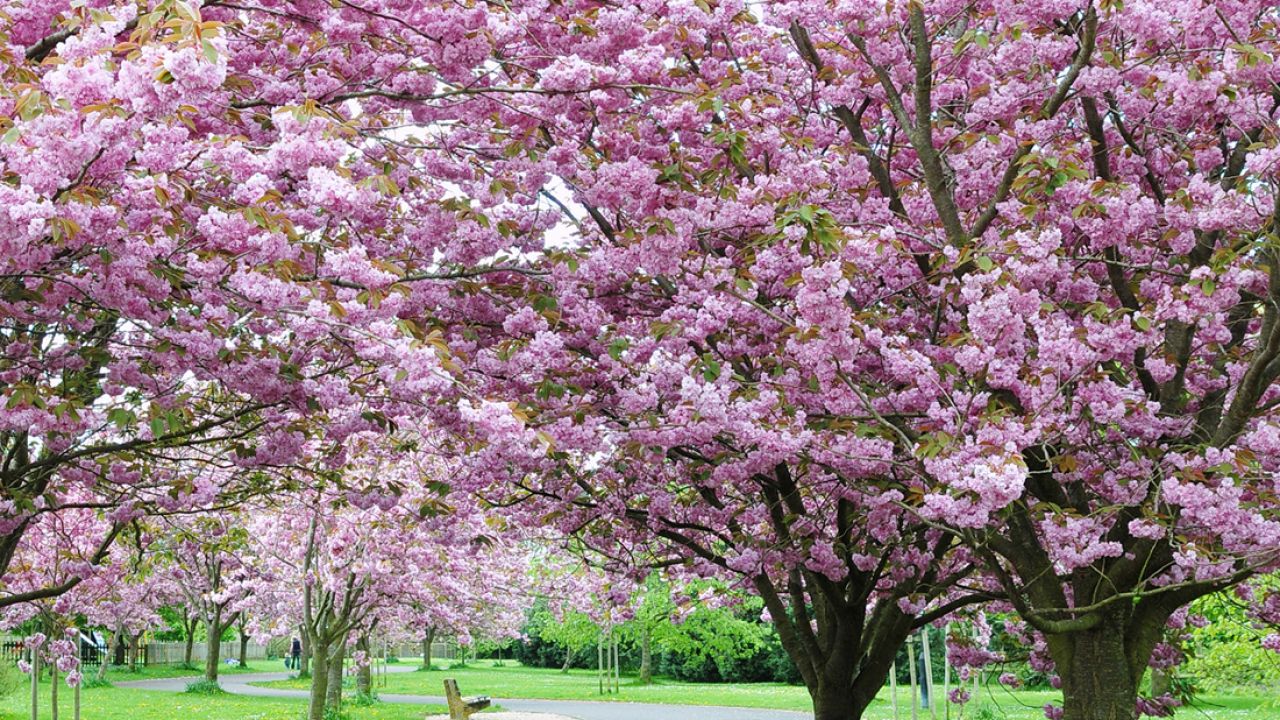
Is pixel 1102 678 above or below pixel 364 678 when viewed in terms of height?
above

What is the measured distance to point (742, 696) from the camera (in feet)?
94.0

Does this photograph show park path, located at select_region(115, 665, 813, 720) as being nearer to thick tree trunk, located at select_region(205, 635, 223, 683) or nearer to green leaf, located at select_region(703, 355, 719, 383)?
thick tree trunk, located at select_region(205, 635, 223, 683)

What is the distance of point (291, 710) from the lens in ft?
72.9

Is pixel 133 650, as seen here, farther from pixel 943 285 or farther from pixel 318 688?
pixel 943 285

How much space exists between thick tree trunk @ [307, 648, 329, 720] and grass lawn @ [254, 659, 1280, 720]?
991 cm

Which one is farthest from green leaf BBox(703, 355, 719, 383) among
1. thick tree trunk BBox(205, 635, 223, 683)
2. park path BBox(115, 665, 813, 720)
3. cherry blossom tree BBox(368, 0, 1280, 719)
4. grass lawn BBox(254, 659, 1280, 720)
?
thick tree trunk BBox(205, 635, 223, 683)

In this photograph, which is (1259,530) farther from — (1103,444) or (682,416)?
(682,416)

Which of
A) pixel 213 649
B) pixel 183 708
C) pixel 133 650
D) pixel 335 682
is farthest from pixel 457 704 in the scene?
pixel 133 650

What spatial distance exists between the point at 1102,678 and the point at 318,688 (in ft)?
37.4

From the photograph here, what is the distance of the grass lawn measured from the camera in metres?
19.9

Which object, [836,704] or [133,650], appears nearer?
[836,704]

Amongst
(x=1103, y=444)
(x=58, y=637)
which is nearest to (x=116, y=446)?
(x=1103, y=444)

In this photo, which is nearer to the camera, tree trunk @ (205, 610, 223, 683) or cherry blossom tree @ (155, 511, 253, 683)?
cherry blossom tree @ (155, 511, 253, 683)

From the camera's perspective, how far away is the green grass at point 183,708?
20.4 m
